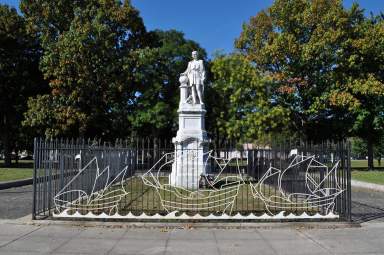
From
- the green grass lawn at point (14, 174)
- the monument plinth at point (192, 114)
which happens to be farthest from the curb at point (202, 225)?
the green grass lawn at point (14, 174)

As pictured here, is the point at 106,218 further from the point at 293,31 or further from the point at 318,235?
the point at 293,31

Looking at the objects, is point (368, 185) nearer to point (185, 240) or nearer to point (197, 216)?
point (197, 216)

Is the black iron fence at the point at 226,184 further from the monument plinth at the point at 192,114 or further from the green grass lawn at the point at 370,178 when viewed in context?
the green grass lawn at the point at 370,178

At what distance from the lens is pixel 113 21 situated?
37.4 m

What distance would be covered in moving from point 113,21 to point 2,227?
28.9 metres

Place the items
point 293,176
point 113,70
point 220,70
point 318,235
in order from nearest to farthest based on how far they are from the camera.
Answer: point 318,235
point 293,176
point 113,70
point 220,70

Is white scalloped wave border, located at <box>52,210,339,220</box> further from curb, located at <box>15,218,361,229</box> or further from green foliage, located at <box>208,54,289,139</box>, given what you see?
green foliage, located at <box>208,54,289,139</box>

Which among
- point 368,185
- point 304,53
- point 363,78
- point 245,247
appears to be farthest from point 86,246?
point 363,78

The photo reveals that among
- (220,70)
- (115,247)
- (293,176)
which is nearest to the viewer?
(115,247)

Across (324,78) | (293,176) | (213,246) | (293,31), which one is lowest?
(213,246)

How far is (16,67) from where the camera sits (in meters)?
39.6

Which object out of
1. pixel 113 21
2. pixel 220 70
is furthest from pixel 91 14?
pixel 220 70

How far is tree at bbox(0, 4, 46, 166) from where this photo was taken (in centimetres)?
3909

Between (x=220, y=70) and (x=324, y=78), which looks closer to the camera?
(x=324, y=78)
